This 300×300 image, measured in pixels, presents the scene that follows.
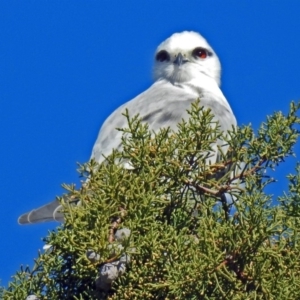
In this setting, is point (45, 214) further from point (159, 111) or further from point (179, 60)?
point (179, 60)

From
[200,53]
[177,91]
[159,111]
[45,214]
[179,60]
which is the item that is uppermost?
[200,53]

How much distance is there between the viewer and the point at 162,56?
8.23m

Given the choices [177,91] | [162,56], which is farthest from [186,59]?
[177,91]

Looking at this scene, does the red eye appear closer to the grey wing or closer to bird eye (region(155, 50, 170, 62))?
bird eye (region(155, 50, 170, 62))

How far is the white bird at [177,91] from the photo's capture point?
6246mm

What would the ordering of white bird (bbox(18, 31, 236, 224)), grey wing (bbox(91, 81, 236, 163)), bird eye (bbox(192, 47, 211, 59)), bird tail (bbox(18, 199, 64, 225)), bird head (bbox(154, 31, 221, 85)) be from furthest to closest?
1. bird eye (bbox(192, 47, 211, 59))
2. bird head (bbox(154, 31, 221, 85))
3. white bird (bbox(18, 31, 236, 224))
4. grey wing (bbox(91, 81, 236, 163))
5. bird tail (bbox(18, 199, 64, 225))

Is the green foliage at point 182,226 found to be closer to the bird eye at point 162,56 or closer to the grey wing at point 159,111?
the grey wing at point 159,111

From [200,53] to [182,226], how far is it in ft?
16.1

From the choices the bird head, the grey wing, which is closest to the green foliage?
the grey wing

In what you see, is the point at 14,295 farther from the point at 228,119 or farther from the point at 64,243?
the point at 228,119

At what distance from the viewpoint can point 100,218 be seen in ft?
10.8

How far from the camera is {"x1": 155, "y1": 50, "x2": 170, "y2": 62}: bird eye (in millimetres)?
8148

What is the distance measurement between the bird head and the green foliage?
13.9 ft

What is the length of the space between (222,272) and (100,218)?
1.71ft
